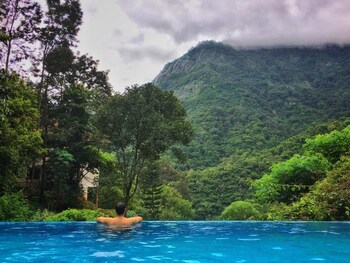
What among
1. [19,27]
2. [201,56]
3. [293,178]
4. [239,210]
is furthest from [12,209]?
[201,56]

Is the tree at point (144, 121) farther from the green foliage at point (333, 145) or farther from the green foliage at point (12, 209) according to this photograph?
the green foliage at point (333, 145)

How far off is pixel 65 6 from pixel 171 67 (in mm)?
115045

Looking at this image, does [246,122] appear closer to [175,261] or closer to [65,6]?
[65,6]

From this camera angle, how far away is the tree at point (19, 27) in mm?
21969

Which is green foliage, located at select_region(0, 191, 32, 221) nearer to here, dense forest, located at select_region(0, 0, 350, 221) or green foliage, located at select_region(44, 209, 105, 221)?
dense forest, located at select_region(0, 0, 350, 221)

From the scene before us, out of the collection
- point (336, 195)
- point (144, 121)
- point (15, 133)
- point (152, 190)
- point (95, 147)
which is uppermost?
point (144, 121)

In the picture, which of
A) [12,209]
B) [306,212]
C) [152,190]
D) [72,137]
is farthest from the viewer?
[152,190]

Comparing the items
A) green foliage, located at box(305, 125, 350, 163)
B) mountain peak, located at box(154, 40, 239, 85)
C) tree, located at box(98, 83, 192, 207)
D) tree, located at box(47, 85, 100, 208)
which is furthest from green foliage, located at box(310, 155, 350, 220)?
mountain peak, located at box(154, 40, 239, 85)

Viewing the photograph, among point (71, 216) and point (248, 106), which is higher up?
point (248, 106)

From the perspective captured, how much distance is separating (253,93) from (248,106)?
456 inches

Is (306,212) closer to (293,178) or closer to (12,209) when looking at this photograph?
(293,178)

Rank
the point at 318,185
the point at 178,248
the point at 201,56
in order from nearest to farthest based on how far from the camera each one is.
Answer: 1. the point at 178,248
2. the point at 318,185
3. the point at 201,56

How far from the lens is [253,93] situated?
94438 millimetres

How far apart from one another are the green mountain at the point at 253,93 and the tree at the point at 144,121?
39.3m
